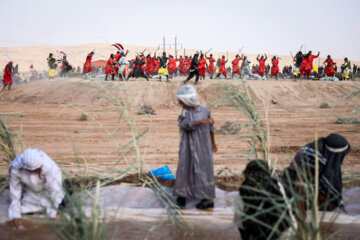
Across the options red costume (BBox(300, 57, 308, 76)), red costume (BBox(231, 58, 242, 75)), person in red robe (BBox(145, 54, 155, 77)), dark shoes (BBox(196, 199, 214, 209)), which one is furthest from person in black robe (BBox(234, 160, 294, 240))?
person in red robe (BBox(145, 54, 155, 77))

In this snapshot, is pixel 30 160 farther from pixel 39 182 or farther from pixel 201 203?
pixel 201 203

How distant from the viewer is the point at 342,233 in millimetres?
3363

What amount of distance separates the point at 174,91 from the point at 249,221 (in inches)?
522

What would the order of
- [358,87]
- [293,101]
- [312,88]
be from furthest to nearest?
[312,88], [293,101], [358,87]

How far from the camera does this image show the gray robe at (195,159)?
3586 millimetres

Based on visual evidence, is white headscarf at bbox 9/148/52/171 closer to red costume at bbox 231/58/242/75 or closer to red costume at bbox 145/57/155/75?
red costume at bbox 145/57/155/75

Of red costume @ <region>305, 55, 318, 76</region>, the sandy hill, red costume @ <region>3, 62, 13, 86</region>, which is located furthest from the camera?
the sandy hill

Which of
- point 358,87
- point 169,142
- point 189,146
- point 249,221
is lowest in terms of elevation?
point 169,142

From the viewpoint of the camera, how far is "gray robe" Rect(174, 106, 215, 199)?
3586 mm

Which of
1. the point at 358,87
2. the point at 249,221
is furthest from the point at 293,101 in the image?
the point at 249,221

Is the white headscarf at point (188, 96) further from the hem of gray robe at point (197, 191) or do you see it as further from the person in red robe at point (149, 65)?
the person in red robe at point (149, 65)

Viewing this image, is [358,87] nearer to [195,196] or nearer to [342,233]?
[342,233]

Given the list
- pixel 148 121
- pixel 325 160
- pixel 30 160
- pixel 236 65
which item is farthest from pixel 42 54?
pixel 325 160

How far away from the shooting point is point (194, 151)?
360 centimetres
